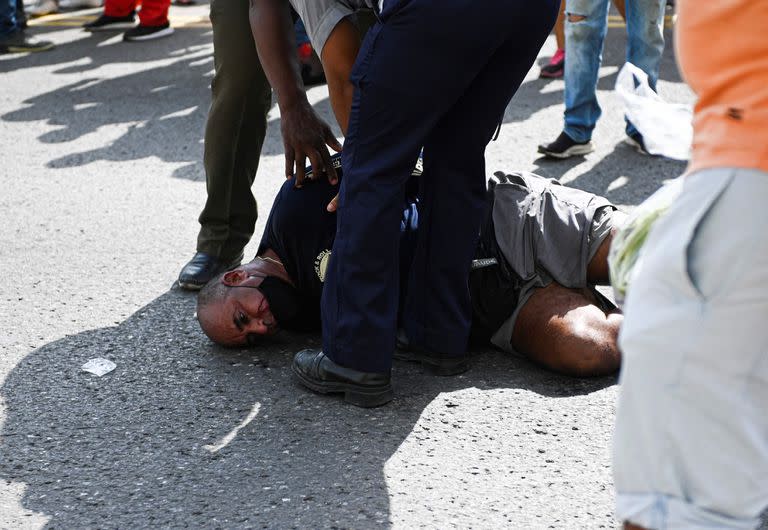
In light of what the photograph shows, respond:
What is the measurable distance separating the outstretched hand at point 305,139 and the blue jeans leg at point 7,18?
6.09m

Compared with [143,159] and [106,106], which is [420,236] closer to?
[143,159]

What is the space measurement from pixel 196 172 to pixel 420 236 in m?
2.46

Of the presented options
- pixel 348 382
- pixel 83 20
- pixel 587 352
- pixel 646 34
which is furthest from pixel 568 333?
pixel 83 20

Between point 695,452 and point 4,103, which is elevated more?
point 695,452

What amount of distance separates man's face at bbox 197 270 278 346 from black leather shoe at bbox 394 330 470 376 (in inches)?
17.4

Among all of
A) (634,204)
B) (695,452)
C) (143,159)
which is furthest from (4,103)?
(695,452)

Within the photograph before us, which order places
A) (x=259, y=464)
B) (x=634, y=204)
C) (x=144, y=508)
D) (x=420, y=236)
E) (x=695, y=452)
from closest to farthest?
(x=695, y=452)
(x=144, y=508)
(x=259, y=464)
(x=420, y=236)
(x=634, y=204)

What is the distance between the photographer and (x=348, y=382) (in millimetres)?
2994

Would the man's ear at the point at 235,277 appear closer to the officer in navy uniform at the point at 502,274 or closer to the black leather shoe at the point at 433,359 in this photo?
the officer in navy uniform at the point at 502,274

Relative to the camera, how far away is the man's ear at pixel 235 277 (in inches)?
134

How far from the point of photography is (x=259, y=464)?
2742 millimetres

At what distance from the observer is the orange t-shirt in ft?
5.03

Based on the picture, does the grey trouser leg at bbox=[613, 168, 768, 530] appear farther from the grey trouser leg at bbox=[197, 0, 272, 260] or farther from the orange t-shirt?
the grey trouser leg at bbox=[197, 0, 272, 260]

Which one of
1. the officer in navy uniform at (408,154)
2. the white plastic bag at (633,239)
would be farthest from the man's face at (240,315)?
the white plastic bag at (633,239)
